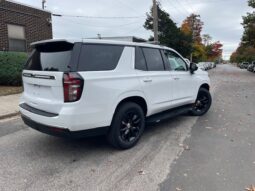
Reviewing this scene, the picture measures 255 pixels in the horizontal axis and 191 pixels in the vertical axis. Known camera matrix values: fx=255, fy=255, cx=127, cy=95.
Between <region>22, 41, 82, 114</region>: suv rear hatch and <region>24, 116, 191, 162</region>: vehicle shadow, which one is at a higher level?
<region>22, 41, 82, 114</region>: suv rear hatch

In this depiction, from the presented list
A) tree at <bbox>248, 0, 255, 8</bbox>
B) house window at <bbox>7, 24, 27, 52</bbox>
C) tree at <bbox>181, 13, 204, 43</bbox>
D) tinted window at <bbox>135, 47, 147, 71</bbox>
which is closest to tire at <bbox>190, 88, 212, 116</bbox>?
tinted window at <bbox>135, 47, 147, 71</bbox>

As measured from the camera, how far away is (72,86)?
3721 mm

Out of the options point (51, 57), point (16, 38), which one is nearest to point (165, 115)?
point (51, 57)

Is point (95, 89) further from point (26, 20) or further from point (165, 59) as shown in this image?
point (26, 20)

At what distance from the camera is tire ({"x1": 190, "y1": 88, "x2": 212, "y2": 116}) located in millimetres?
7148

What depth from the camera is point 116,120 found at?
4.35 m

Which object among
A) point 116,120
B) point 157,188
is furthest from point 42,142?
point 157,188

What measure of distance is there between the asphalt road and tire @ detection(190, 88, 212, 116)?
3.71ft

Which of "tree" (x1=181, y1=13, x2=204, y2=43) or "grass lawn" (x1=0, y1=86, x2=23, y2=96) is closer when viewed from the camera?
"grass lawn" (x1=0, y1=86, x2=23, y2=96)

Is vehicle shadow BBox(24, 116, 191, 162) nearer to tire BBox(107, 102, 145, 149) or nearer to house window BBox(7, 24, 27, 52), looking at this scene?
tire BBox(107, 102, 145, 149)

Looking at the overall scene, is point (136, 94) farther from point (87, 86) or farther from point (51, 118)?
point (51, 118)

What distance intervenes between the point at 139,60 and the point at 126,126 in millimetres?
1293

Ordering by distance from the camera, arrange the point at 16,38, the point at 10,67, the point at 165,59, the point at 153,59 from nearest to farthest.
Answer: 1. the point at 153,59
2. the point at 165,59
3. the point at 10,67
4. the point at 16,38

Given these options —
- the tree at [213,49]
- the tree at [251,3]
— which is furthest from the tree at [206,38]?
the tree at [251,3]
